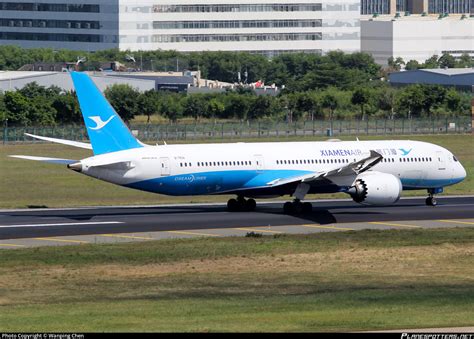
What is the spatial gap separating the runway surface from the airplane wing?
198 centimetres

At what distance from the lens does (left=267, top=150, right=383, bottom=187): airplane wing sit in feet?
216

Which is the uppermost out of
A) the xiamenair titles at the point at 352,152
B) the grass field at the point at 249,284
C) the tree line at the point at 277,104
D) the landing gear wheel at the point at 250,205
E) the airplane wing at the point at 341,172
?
the tree line at the point at 277,104

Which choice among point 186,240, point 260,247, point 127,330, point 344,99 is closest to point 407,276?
point 260,247

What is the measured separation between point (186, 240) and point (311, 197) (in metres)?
24.7

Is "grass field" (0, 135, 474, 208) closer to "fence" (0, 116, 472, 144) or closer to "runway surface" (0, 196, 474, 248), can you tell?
"runway surface" (0, 196, 474, 248)

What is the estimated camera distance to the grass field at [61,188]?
8069 cm

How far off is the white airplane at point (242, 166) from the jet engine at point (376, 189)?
54 mm

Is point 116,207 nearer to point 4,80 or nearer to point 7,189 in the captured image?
point 7,189

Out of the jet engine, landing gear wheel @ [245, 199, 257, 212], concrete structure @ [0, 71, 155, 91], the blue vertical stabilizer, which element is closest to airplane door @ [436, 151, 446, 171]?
the jet engine

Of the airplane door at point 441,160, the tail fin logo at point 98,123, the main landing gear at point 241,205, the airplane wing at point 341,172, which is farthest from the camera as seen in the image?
the airplane door at point 441,160

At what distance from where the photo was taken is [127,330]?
35438 mm

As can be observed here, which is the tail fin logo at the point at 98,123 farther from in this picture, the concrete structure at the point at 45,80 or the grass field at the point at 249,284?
the concrete structure at the point at 45,80

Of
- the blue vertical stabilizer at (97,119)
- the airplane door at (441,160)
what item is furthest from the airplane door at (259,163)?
the airplane door at (441,160)

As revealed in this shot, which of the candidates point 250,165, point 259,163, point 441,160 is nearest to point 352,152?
point 259,163
